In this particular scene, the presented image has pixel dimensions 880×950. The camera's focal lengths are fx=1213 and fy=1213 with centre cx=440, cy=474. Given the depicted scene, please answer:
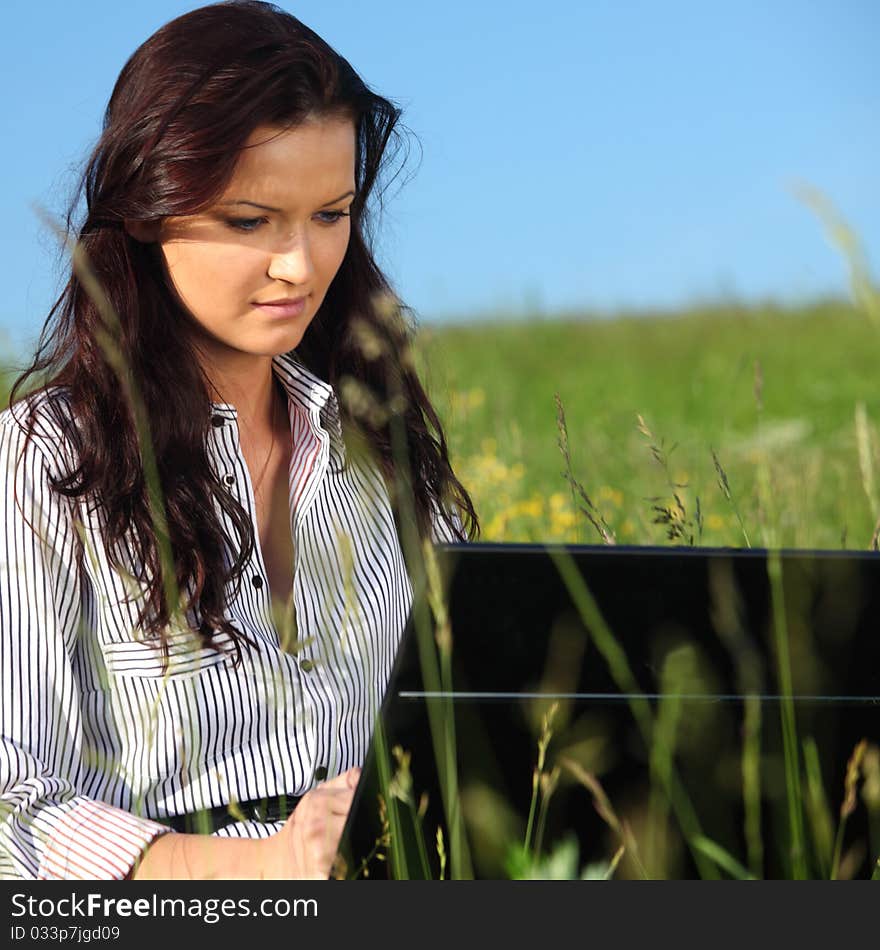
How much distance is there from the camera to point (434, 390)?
9.26ft

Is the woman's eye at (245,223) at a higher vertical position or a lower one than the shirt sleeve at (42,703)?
higher

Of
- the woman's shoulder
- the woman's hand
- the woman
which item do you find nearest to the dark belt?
the woman

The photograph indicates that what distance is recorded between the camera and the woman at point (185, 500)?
5.78ft

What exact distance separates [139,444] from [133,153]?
0.49 metres

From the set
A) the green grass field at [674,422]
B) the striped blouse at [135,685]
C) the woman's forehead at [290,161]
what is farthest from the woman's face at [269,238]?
the green grass field at [674,422]

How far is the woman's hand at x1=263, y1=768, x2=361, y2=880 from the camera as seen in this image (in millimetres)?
1346

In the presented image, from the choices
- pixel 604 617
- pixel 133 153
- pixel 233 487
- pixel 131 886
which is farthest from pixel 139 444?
pixel 604 617

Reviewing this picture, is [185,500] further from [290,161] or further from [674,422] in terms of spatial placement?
[674,422]

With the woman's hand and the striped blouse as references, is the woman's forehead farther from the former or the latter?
the woman's hand

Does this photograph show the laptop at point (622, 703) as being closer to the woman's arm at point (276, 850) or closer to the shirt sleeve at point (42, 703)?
the woman's arm at point (276, 850)

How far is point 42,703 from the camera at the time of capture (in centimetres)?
172

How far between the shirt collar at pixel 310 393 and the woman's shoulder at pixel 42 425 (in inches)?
17.4

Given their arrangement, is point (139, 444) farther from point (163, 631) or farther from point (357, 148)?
point (357, 148)

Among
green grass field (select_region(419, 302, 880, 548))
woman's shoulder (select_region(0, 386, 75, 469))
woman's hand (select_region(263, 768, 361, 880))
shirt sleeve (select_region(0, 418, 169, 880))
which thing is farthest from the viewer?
green grass field (select_region(419, 302, 880, 548))
